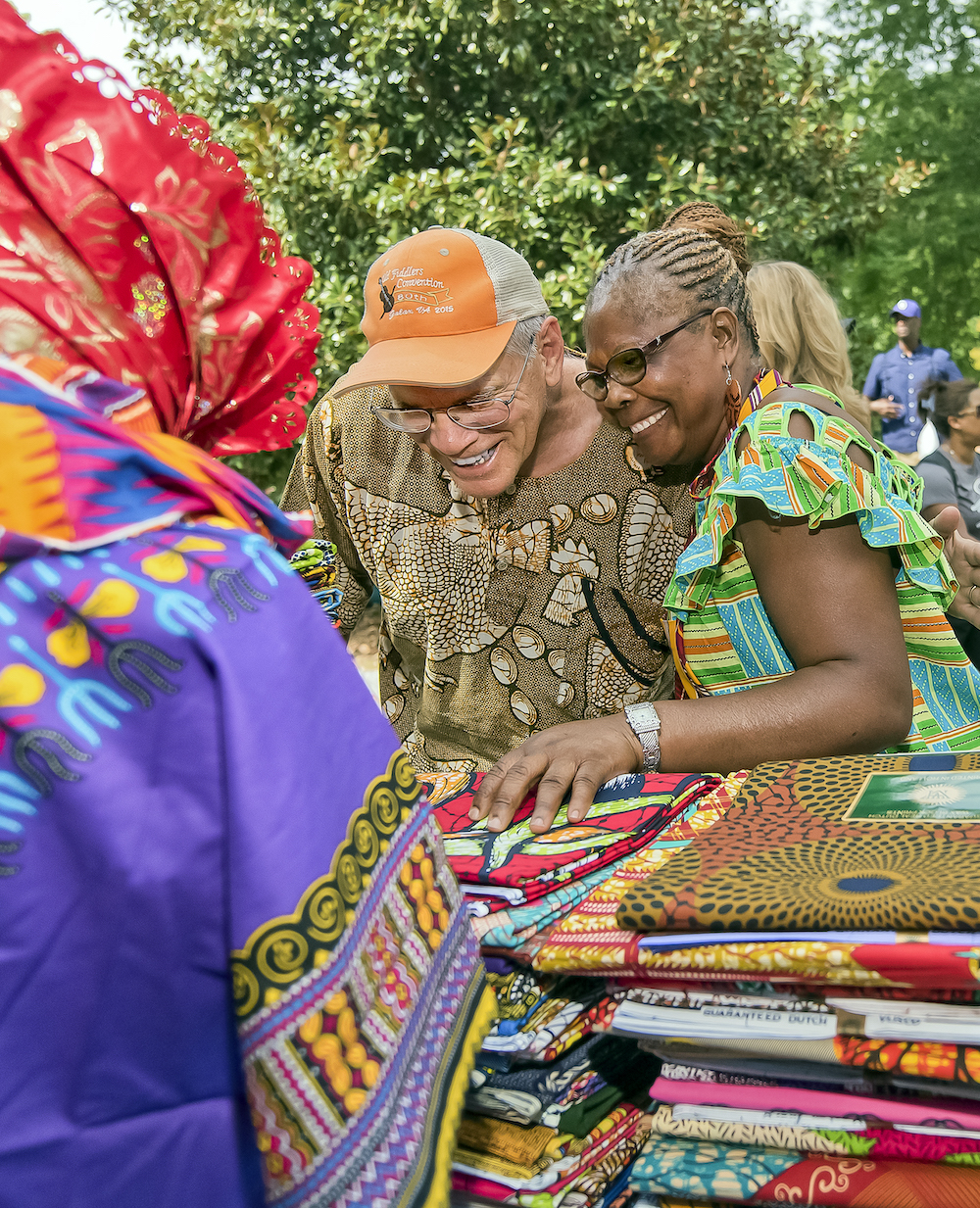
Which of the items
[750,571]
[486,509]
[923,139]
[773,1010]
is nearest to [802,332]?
[486,509]

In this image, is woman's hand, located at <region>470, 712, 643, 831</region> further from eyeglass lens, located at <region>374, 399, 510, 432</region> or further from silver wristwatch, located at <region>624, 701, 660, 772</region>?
eyeglass lens, located at <region>374, 399, 510, 432</region>

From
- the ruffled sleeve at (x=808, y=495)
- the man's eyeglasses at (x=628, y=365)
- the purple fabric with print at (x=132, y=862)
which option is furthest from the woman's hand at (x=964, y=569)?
the purple fabric with print at (x=132, y=862)

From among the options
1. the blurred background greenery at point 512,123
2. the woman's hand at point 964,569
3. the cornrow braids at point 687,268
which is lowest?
the woman's hand at point 964,569

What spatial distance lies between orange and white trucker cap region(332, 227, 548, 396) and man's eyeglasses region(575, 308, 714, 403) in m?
0.23

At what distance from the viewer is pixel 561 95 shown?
28.2 feet

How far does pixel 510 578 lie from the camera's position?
2.63 meters

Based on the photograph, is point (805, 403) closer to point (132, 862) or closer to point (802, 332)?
point (132, 862)

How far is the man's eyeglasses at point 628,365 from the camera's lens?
2.17 meters

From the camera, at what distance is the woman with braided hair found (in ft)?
5.90

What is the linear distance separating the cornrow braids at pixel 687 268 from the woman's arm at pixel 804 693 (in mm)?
575

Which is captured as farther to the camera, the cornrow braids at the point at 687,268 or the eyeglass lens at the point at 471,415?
the eyeglass lens at the point at 471,415

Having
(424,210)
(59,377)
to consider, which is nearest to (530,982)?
(59,377)

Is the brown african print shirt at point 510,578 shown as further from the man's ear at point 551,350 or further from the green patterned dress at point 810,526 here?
the green patterned dress at point 810,526

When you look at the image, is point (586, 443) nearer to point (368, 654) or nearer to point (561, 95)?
point (561, 95)
